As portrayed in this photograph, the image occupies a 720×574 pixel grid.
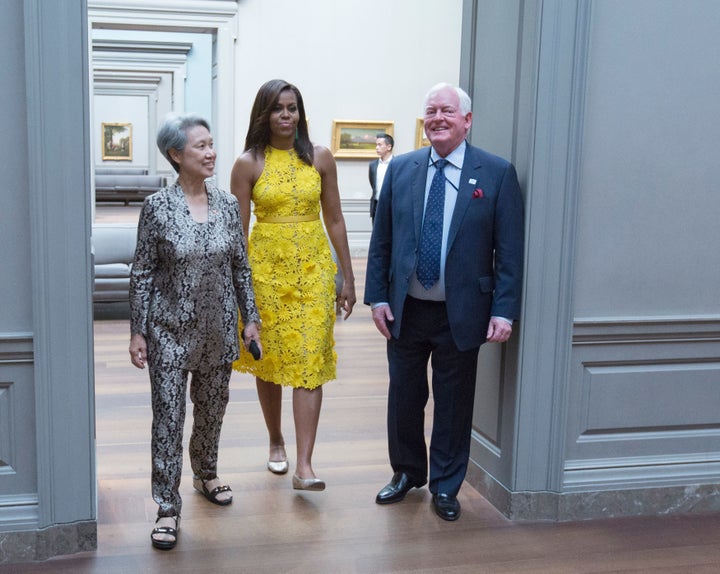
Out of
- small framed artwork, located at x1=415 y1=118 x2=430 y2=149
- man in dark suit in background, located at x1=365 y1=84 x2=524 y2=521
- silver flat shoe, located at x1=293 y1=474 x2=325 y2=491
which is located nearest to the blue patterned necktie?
man in dark suit in background, located at x1=365 y1=84 x2=524 y2=521

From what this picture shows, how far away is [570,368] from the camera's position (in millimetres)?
4656

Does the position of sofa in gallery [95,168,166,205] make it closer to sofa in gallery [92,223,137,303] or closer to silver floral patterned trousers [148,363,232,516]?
sofa in gallery [92,223,137,303]

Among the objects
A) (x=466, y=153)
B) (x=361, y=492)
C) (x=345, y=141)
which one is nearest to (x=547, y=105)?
(x=466, y=153)

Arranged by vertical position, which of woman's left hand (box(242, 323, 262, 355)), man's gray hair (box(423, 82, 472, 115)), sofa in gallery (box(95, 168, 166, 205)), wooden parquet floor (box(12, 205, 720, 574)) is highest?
man's gray hair (box(423, 82, 472, 115))

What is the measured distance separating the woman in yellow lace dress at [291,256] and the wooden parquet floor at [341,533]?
1.12ft

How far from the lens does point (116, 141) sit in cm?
3525

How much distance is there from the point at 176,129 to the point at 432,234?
1321 mm

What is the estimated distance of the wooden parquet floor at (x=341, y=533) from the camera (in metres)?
4.11

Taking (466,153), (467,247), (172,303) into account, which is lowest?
(172,303)

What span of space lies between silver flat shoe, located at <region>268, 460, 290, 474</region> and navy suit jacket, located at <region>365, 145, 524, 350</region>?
1386mm

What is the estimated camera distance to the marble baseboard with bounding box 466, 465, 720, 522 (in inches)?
184

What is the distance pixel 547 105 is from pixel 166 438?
238cm

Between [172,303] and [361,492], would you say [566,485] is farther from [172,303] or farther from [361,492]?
[172,303]

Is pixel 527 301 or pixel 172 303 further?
pixel 527 301
